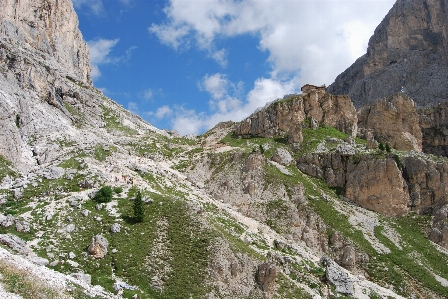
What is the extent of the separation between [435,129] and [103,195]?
322 ft

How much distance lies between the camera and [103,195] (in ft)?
178

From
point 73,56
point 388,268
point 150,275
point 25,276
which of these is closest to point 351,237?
point 388,268

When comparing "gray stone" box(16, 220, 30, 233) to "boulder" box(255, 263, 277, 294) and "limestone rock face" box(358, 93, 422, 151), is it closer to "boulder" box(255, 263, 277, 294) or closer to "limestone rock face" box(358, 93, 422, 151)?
"boulder" box(255, 263, 277, 294)

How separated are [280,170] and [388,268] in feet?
86.8

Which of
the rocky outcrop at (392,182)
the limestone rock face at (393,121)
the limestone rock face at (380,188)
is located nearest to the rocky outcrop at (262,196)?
the rocky outcrop at (392,182)

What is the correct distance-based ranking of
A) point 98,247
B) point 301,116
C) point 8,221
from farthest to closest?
point 301,116 < point 8,221 < point 98,247

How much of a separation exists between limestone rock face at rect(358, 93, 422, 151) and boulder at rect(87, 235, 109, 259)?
81.5 metres

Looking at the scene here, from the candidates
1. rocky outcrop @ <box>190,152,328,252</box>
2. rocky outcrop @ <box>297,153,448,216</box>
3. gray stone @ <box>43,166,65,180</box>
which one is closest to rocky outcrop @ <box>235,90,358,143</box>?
rocky outcrop @ <box>190,152,328,252</box>

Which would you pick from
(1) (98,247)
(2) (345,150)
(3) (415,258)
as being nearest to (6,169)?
(1) (98,247)

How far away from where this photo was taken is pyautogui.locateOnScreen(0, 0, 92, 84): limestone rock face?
117 metres

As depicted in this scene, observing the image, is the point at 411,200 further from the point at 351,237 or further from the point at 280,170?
the point at 280,170

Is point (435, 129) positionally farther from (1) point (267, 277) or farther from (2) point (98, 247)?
(2) point (98, 247)

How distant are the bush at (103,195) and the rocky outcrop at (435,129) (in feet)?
301

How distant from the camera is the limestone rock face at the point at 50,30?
11675 cm
